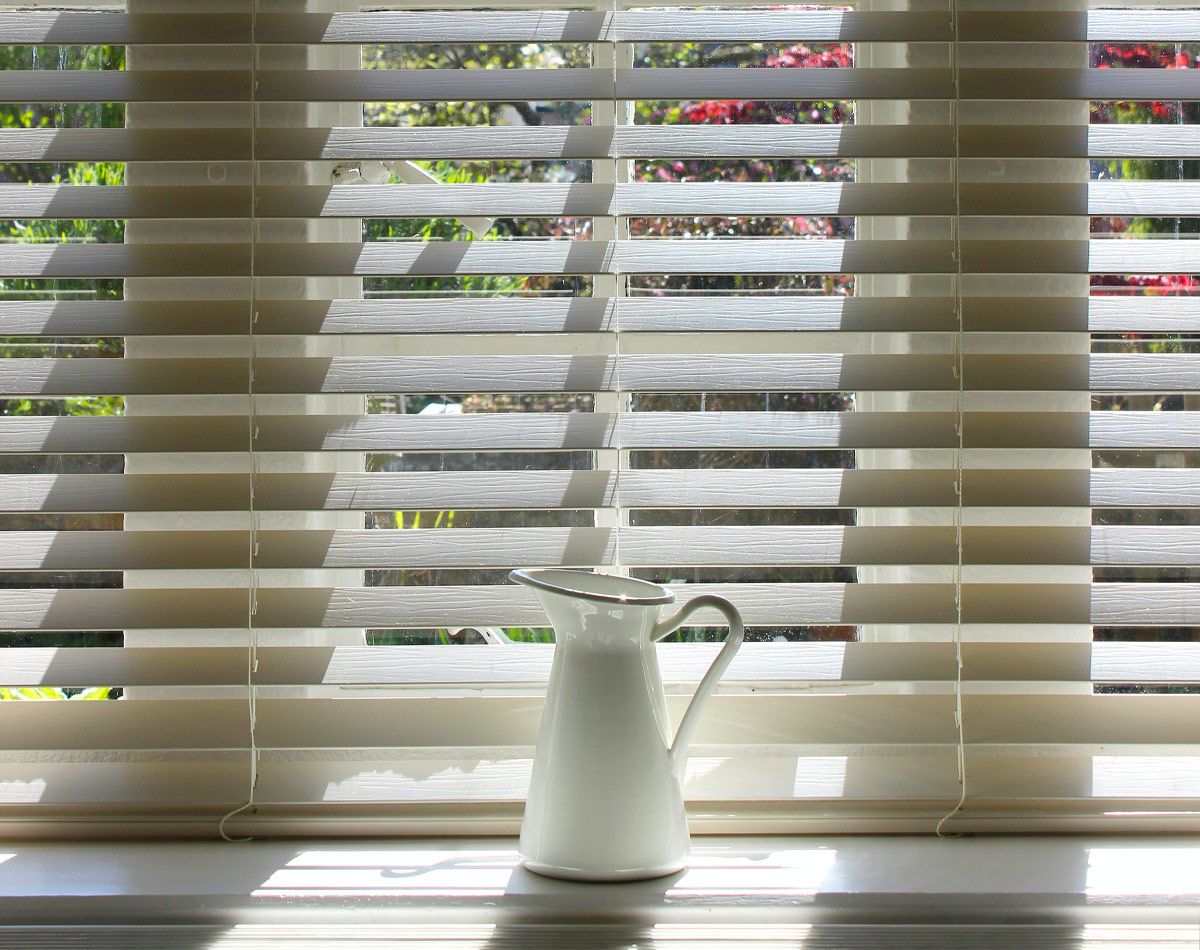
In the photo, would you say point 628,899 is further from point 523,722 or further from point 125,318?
point 125,318

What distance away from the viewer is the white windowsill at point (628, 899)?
0.90 m

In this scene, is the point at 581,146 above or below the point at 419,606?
above

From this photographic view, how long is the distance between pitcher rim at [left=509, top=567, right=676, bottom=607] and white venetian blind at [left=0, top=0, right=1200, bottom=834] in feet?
0.18

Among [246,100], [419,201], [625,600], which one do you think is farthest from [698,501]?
[246,100]

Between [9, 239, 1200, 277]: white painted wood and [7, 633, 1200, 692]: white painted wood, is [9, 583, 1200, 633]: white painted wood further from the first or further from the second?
[9, 239, 1200, 277]: white painted wood

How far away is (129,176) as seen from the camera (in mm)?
1098

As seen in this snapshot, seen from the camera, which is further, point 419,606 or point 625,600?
point 419,606

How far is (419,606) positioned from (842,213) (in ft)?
1.90

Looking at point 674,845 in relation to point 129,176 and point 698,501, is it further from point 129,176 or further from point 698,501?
point 129,176

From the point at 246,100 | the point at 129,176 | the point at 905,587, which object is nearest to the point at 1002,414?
the point at 905,587

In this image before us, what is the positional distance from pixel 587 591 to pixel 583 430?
18 centimetres

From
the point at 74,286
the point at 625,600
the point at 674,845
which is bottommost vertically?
the point at 674,845

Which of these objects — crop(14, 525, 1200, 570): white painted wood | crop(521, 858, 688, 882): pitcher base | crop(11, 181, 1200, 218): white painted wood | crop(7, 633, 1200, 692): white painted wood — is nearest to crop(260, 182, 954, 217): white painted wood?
crop(11, 181, 1200, 218): white painted wood

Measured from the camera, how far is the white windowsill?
90 centimetres
